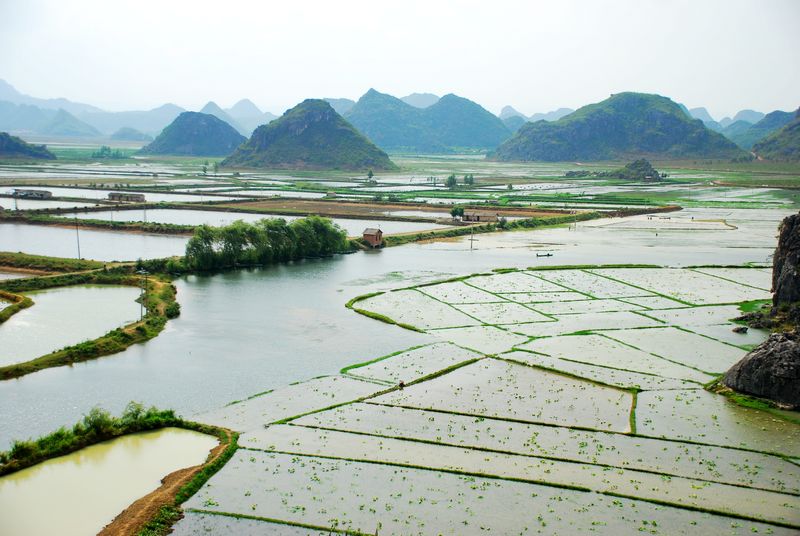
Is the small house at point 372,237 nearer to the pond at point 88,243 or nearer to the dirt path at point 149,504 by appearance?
the pond at point 88,243

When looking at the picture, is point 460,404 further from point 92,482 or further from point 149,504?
point 92,482

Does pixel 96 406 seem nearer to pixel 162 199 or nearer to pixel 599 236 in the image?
pixel 599 236

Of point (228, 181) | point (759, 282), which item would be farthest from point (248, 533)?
point (228, 181)

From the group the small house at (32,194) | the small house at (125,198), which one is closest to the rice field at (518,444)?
the small house at (125,198)

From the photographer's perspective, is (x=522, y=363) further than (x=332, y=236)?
No

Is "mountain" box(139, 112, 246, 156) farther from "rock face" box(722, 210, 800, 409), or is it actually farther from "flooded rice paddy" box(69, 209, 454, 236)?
"rock face" box(722, 210, 800, 409)

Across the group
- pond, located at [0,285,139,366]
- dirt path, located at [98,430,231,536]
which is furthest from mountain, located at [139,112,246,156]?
dirt path, located at [98,430,231,536]
